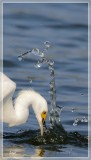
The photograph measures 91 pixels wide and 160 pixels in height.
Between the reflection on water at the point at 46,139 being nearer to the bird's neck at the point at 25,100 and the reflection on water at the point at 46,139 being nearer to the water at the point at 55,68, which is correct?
the water at the point at 55,68

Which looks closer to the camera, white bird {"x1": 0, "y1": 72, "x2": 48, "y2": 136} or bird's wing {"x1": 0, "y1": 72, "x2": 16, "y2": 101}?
→ bird's wing {"x1": 0, "y1": 72, "x2": 16, "y2": 101}

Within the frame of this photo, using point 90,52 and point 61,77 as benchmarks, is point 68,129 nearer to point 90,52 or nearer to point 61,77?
point 61,77

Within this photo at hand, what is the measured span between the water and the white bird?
0.22 m

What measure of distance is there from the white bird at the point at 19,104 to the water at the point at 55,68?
218mm

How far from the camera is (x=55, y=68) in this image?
1580cm

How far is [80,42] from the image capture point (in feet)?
60.6

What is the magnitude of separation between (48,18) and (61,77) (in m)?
6.19

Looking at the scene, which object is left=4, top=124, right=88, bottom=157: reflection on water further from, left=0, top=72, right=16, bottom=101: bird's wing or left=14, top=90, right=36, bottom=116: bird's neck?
left=0, top=72, right=16, bottom=101: bird's wing

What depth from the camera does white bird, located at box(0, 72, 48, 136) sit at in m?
10.1

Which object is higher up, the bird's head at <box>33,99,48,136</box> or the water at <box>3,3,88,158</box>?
the bird's head at <box>33,99,48,136</box>

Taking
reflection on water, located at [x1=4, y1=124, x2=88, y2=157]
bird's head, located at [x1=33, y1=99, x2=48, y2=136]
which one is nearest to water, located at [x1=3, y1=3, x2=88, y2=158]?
reflection on water, located at [x1=4, y1=124, x2=88, y2=157]

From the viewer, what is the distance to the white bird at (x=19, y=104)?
1014 centimetres

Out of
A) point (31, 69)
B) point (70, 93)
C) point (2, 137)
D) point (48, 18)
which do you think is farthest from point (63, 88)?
point (48, 18)

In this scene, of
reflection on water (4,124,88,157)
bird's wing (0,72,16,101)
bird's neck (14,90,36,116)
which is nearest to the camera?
reflection on water (4,124,88,157)
